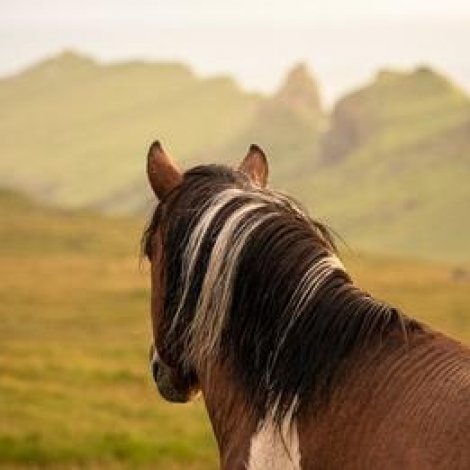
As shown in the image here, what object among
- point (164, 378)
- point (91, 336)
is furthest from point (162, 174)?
point (91, 336)

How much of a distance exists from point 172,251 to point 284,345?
78 cm

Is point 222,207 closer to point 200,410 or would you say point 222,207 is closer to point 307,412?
point 307,412

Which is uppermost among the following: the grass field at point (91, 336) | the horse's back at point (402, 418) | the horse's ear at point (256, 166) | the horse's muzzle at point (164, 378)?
the horse's ear at point (256, 166)

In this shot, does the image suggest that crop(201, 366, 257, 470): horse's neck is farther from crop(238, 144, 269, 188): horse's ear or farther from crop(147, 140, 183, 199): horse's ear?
crop(238, 144, 269, 188): horse's ear

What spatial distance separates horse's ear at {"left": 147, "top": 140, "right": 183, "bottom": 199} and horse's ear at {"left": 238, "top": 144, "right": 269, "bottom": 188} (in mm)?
335

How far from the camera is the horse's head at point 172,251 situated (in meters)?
4.95

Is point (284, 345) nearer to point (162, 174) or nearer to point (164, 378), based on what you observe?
point (164, 378)

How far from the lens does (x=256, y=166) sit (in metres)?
5.51

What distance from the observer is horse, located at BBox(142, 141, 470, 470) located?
3.98m

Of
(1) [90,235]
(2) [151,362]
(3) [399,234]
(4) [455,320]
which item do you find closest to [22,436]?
(2) [151,362]

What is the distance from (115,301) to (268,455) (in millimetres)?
71736

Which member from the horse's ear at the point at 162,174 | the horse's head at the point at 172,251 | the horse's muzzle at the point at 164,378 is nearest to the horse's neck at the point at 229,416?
the horse's head at the point at 172,251

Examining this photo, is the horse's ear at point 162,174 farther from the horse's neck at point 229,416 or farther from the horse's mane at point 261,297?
the horse's neck at point 229,416

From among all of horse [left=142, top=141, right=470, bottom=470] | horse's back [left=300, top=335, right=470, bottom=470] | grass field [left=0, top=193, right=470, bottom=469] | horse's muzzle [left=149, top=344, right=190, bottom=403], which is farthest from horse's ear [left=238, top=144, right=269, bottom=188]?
horse's back [left=300, top=335, right=470, bottom=470]
